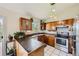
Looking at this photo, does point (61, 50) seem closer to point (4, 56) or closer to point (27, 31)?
point (27, 31)

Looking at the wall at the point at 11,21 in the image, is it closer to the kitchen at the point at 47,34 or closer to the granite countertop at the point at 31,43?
the kitchen at the point at 47,34

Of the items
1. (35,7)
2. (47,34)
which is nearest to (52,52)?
(47,34)

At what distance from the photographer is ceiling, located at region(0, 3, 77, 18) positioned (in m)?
1.50

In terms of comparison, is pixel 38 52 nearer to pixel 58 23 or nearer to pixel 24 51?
pixel 24 51

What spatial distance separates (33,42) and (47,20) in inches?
17.1

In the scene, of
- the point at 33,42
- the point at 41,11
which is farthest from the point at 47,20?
the point at 33,42

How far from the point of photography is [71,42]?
152 cm

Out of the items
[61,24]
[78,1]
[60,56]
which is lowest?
[60,56]

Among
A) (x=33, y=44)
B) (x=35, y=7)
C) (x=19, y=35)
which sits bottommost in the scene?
(x=33, y=44)

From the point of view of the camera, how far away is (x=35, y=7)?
1542 mm

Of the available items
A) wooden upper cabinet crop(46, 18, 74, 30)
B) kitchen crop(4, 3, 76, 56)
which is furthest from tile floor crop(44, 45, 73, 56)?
wooden upper cabinet crop(46, 18, 74, 30)

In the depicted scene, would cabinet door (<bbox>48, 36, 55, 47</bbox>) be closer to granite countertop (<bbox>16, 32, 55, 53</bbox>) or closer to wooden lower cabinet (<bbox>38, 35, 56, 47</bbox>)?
wooden lower cabinet (<bbox>38, 35, 56, 47</bbox>)

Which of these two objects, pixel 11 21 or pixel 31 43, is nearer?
pixel 11 21

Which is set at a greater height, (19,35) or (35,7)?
(35,7)
